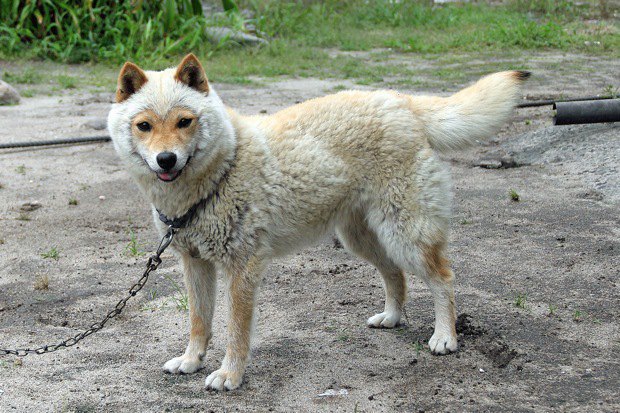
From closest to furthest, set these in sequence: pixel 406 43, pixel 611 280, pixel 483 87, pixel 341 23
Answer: pixel 483 87, pixel 611 280, pixel 406 43, pixel 341 23

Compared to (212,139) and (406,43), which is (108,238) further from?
(406,43)

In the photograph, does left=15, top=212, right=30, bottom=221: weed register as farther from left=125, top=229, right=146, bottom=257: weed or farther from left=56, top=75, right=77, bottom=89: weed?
left=56, top=75, right=77, bottom=89: weed

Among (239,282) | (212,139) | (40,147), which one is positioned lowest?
(40,147)

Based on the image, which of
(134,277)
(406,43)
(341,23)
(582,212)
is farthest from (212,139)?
(341,23)

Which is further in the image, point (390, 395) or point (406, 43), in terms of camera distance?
point (406, 43)

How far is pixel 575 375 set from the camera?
408 cm

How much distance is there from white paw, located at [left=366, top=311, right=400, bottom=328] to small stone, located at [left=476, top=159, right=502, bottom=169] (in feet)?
11.0

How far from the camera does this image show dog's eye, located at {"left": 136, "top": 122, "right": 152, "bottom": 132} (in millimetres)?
3977

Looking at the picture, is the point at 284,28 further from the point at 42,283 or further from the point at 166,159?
the point at 166,159

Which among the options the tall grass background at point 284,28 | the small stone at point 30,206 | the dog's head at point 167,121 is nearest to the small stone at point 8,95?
the tall grass background at point 284,28

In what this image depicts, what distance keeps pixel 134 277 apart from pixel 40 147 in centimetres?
371

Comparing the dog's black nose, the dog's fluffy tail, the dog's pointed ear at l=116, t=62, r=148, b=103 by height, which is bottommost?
the dog's black nose

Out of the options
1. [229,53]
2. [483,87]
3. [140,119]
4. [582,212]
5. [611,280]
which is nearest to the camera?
[140,119]

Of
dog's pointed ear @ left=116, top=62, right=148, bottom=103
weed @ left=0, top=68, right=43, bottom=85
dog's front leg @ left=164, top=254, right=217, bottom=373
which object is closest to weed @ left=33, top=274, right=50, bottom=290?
dog's front leg @ left=164, top=254, right=217, bottom=373
